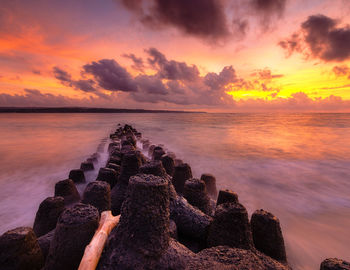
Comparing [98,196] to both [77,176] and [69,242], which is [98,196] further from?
[77,176]

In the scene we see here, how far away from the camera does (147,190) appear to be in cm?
149

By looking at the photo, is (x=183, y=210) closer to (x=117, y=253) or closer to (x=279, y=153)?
(x=117, y=253)

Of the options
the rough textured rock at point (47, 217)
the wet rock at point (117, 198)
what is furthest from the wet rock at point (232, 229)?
the rough textured rock at point (47, 217)

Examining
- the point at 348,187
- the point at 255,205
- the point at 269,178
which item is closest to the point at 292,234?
the point at 255,205

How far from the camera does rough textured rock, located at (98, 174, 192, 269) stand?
1417mm

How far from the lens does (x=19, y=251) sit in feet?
5.18

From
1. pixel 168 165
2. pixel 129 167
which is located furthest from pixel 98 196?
pixel 168 165

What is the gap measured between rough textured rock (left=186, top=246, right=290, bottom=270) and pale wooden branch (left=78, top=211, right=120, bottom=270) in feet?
2.28

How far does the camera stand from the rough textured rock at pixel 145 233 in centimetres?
142

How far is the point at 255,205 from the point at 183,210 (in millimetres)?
3400

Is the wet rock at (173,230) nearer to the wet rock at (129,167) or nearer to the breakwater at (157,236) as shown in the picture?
the breakwater at (157,236)

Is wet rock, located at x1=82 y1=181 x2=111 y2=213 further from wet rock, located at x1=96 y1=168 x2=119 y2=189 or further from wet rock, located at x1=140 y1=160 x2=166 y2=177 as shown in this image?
wet rock, located at x1=96 y1=168 x2=119 y2=189

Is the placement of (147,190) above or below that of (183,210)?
above

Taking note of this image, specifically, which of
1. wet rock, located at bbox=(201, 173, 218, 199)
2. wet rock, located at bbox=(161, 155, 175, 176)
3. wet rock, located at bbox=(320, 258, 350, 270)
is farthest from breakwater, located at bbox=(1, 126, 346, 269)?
wet rock, located at bbox=(161, 155, 175, 176)
